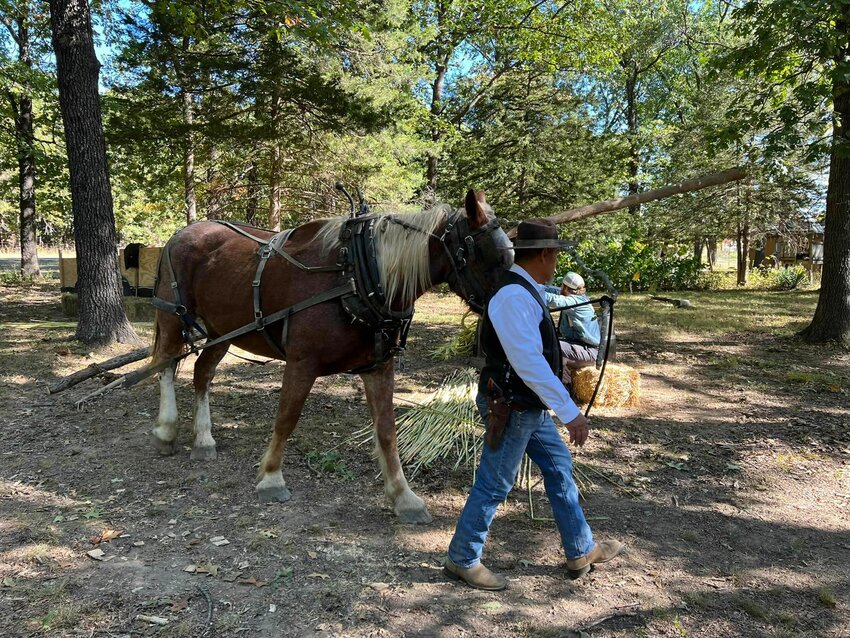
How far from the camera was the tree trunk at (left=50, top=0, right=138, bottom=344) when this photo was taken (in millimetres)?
7566

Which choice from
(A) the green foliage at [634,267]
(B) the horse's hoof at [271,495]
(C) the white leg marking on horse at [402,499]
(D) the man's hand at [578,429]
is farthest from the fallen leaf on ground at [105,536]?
(A) the green foliage at [634,267]

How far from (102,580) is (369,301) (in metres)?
2.02

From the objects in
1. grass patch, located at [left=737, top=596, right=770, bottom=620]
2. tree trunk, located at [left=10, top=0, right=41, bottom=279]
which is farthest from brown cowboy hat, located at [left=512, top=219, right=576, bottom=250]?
tree trunk, located at [left=10, top=0, right=41, bottom=279]

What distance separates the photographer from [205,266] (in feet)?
14.3

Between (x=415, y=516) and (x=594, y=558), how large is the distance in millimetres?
1124

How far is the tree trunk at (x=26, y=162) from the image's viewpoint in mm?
15797

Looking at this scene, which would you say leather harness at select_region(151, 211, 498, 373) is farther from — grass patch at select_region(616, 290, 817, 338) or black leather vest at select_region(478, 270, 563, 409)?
grass patch at select_region(616, 290, 817, 338)

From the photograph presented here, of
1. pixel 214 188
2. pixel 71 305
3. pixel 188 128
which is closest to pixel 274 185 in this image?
pixel 188 128

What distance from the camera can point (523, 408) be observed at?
8.61 feet

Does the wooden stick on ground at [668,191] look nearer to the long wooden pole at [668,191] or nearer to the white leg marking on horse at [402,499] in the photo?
the long wooden pole at [668,191]

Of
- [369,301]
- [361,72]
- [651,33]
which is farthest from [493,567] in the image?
[651,33]

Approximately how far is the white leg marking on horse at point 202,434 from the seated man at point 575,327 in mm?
3573

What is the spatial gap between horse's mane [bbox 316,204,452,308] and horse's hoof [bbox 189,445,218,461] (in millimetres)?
2268

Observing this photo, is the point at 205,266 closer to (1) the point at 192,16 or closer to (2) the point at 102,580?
(2) the point at 102,580
